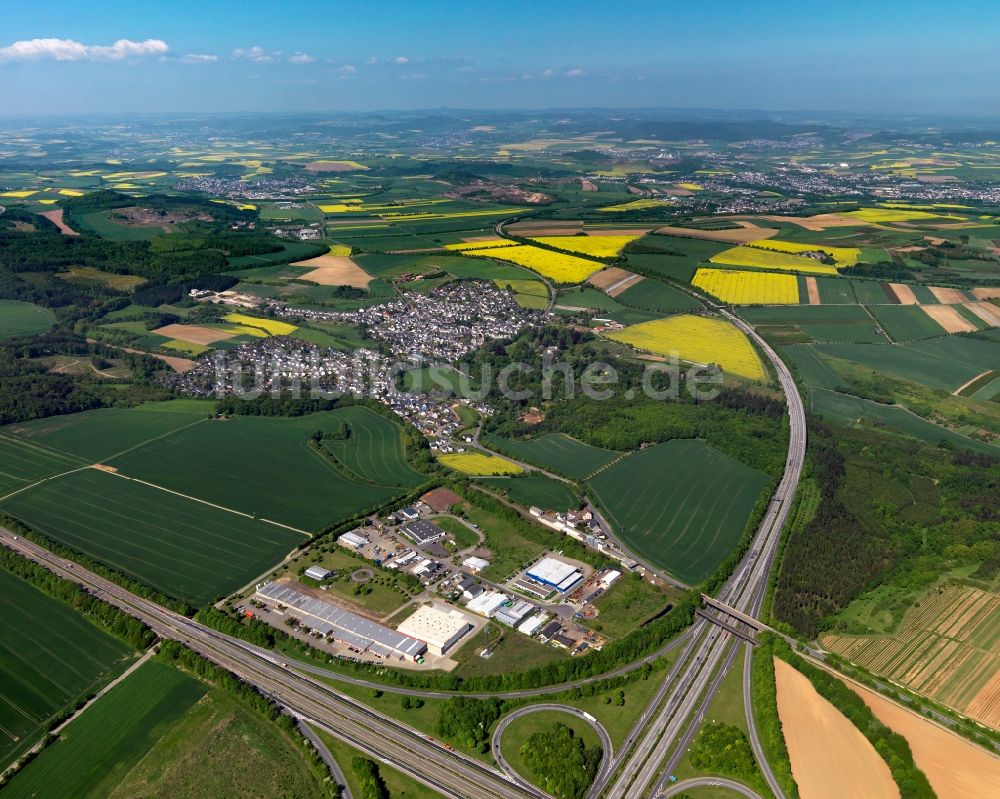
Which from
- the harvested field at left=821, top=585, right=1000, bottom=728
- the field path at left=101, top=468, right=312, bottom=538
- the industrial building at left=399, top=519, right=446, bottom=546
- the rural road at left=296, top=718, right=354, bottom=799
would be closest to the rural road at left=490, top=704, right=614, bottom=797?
the rural road at left=296, top=718, right=354, bottom=799

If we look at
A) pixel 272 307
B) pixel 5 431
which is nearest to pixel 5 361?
pixel 5 431

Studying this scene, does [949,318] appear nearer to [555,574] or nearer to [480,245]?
[480,245]

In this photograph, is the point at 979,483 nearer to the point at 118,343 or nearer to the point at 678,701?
the point at 678,701

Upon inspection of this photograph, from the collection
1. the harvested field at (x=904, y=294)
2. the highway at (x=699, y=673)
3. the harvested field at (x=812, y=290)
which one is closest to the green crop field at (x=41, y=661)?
the highway at (x=699, y=673)

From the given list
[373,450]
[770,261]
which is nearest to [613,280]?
[770,261]

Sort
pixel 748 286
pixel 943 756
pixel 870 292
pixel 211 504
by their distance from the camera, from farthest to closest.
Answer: pixel 748 286 → pixel 870 292 → pixel 211 504 → pixel 943 756

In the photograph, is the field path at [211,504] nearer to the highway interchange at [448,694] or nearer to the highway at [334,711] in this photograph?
the highway interchange at [448,694]
